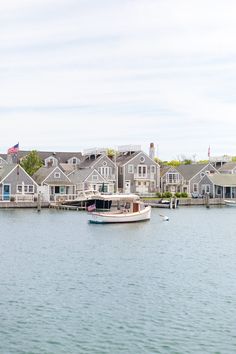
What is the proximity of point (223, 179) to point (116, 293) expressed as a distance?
3664 inches

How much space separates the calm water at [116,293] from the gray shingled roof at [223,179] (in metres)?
61.2

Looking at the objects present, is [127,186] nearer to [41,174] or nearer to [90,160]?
[90,160]

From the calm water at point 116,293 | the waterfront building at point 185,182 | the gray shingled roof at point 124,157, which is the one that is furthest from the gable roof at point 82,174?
the calm water at point 116,293

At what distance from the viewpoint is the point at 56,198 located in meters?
104

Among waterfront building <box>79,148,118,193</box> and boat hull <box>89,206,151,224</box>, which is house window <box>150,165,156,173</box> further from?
boat hull <box>89,206,151,224</box>

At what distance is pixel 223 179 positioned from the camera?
407 ft

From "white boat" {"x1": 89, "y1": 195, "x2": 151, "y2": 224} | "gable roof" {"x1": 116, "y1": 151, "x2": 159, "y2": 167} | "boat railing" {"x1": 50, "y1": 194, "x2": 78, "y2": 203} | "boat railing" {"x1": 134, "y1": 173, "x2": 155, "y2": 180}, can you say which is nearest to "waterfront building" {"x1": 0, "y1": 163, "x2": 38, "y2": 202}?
"boat railing" {"x1": 50, "y1": 194, "x2": 78, "y2": 203}

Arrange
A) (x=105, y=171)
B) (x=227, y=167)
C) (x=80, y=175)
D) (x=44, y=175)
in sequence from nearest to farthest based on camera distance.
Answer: (x=44, y=175), (x=80, y=175), (x=105, y=171), (x=227, y=167)

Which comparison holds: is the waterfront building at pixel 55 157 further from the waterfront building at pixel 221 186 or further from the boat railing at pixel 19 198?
the boat railing at pixel 19 198

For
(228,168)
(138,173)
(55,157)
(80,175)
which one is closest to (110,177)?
(138,173)

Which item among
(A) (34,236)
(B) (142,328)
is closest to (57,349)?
(B) (142,328)

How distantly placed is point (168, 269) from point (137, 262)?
356cm

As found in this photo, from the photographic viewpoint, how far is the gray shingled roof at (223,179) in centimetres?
12225

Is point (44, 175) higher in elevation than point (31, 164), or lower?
lower
